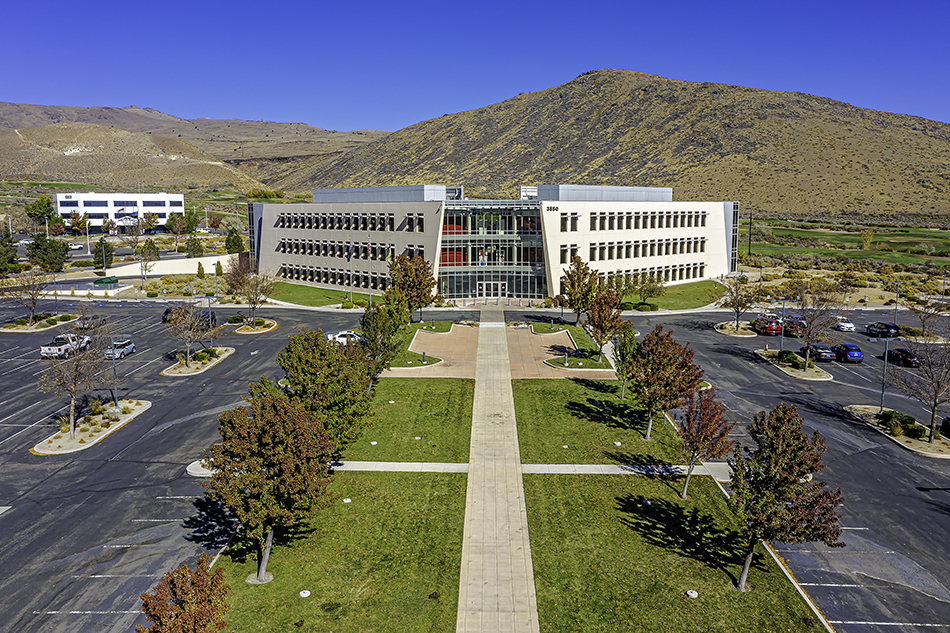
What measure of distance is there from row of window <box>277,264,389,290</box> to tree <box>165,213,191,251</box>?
179ft

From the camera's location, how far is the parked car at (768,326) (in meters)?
58.5

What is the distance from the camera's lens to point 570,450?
31766mm

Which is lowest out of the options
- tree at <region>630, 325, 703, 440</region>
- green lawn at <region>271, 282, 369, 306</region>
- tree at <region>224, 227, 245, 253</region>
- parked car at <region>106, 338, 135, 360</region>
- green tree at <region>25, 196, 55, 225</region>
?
parked car at <region>106, 338, 135, 360</region>

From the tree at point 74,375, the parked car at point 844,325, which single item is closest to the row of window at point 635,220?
the parked car at point 844,325

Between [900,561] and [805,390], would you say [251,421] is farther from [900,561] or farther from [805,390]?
[805,390]

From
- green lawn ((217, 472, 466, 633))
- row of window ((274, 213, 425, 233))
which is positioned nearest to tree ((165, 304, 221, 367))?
green lawn ((217, 472, 466, 633))

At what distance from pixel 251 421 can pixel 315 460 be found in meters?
2.51

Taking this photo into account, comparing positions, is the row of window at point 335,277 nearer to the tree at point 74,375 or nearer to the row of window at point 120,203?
the tree at point 74,375

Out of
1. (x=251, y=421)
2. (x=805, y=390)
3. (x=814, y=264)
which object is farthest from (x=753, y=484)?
(x=814, y=264)

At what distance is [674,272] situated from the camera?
8700cm

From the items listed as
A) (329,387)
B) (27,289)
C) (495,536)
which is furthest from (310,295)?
(495,536)

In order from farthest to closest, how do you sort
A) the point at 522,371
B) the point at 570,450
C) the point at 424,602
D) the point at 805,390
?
the point at 522,371
the point at 805,390
the point at 570,450
the point at 424,602

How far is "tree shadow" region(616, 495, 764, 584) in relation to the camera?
22312mm

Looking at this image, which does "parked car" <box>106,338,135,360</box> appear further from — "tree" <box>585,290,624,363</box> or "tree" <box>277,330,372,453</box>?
"tree" <box>585,290,624,363</box>
